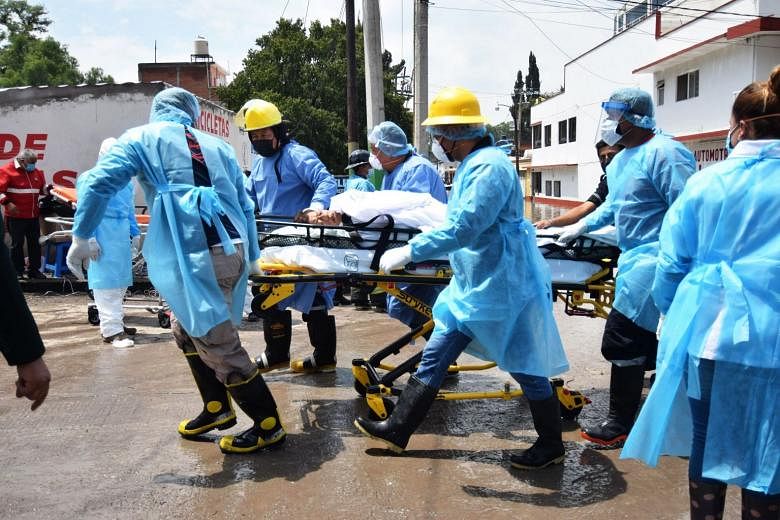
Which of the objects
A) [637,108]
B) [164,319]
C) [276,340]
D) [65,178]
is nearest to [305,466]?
[276,340]

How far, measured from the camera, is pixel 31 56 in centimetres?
4278

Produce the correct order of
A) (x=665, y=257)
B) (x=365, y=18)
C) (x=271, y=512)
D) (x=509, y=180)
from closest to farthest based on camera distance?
(x=665, y=257), (x=271, y=512), (x=509, y=180), (x=365, y=18)

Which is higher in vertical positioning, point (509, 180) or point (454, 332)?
point (509, 180)

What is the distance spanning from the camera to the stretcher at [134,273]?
770 centimetres

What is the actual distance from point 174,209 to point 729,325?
8.40 feet

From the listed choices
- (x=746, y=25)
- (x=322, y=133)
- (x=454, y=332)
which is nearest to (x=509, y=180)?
(x=454, y=332)

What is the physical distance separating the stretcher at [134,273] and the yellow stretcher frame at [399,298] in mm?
3328

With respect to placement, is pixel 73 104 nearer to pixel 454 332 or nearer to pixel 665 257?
pixel 454 332

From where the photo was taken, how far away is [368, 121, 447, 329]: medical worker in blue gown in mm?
5023

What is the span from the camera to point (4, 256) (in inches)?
79.6

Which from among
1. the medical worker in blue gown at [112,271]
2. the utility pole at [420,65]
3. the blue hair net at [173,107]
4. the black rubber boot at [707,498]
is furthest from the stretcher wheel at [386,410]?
the utility pole at [420,65]

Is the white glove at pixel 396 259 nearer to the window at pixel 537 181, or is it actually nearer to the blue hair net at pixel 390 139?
the blue hair net at pixel 390 139

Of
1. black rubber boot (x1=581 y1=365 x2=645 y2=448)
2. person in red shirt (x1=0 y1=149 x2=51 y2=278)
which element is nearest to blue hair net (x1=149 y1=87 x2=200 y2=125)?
black rubber boot (x1=581 y1=365 x2=645 y2=448)

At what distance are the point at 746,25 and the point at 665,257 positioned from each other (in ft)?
68.9
